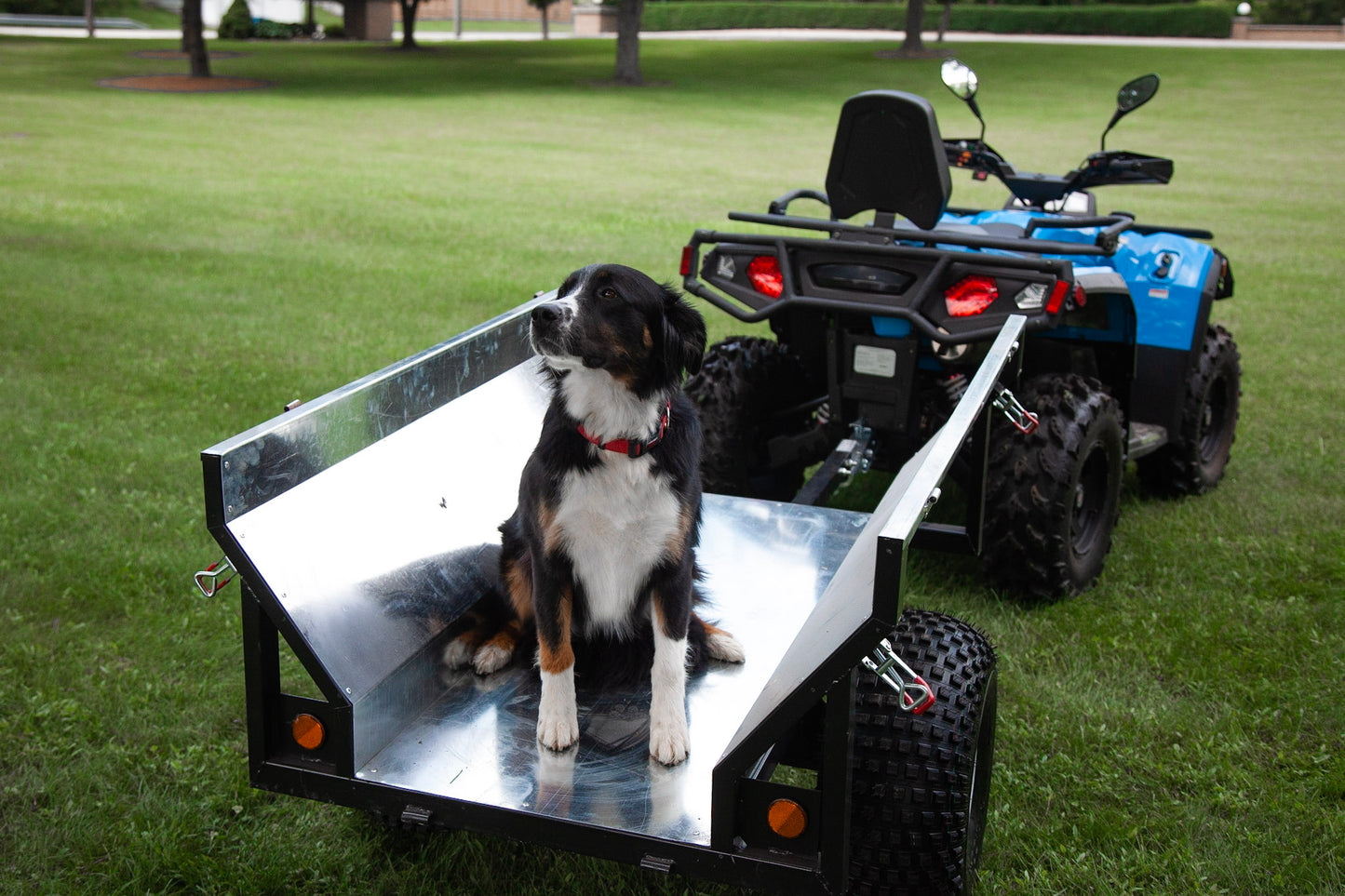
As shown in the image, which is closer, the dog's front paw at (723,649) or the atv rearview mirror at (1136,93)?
the dog's front paw at (723,649)

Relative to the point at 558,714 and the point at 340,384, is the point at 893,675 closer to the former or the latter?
the point at 558,714

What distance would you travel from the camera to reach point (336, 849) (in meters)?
3.01

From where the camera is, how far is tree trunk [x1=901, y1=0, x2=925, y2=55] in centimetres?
3847

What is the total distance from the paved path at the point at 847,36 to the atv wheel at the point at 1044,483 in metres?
40.6

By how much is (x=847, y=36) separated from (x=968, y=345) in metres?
47.5

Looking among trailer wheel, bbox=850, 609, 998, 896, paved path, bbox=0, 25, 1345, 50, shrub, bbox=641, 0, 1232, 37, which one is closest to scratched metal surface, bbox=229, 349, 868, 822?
trailer wheel, bbox=850, 609, 998, 896

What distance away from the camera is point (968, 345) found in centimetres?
423

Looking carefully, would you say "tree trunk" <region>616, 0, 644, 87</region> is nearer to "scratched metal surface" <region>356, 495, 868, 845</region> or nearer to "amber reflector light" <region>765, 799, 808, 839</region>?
"scratched metal surface" <region>356, 495, 868, 845</region>

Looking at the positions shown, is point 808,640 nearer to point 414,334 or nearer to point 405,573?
point 405,573

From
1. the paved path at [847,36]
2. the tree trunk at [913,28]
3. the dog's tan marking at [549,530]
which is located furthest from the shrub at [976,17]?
the dog's tan marking at [549,530]

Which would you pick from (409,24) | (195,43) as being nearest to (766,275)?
(195,43)

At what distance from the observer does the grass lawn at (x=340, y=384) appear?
3010 mm

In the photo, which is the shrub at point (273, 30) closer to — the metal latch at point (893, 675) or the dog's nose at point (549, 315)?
the dog's nose at point (549, 315)

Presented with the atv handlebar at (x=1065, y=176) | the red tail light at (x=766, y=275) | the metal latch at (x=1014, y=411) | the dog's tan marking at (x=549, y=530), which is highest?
the atv handlebar at (x=1065, y=176)
